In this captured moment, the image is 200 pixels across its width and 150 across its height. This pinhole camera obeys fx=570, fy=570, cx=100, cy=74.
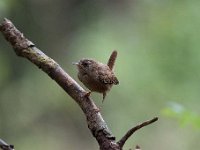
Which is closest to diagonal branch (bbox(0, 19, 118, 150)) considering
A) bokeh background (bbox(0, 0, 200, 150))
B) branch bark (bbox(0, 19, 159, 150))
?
branch bark (bbox(0, 19, 159, 150))

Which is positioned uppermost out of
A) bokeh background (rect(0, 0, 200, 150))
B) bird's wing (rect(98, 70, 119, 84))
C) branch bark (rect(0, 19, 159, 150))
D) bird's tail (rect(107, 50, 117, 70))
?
bokeh background (rect(0, 0, 200, 150))

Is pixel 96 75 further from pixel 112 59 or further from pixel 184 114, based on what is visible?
pixel 184 114

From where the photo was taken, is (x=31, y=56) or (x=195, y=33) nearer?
(x=31, y=56)

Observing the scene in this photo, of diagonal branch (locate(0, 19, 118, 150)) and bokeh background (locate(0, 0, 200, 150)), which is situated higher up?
bokeh background (locate(0, 0, 200, 150))

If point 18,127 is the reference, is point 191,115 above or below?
below

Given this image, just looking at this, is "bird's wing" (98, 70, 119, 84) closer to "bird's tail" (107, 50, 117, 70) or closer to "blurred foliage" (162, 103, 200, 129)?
"bird's tail" (107, 50, 117, 70)

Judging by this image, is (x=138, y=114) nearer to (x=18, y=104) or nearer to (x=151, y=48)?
(x=151, y=48)

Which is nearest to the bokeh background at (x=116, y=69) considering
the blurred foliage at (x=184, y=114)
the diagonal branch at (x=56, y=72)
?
the blurred foliage at (x=184, y=114)

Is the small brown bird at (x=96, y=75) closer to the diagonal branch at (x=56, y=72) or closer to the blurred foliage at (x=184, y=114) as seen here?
the blurred foliage at (x=184, y=114)

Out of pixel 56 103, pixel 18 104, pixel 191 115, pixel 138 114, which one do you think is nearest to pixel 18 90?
pixel 18 104
